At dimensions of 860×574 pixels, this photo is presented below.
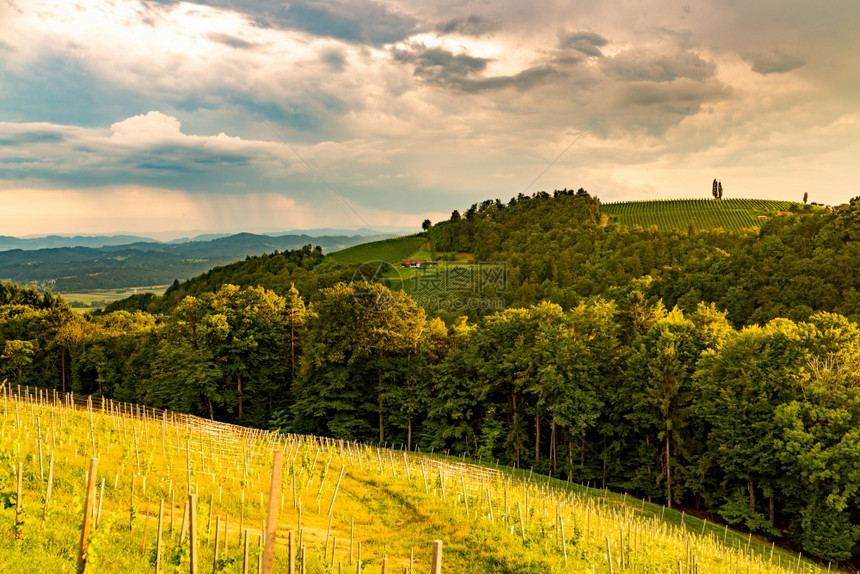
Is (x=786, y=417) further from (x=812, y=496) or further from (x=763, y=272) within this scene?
(x=763, y=272)

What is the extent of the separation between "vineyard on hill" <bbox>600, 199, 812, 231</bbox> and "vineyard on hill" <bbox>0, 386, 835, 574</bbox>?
120 meters

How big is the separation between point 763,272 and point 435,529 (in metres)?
56.0

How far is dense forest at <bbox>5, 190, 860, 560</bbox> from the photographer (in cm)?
3291

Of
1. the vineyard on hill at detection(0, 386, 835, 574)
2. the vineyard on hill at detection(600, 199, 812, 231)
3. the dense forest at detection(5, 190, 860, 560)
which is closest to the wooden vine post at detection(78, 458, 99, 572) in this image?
the vineyard on hill at detection(0, 386, 835, 574)

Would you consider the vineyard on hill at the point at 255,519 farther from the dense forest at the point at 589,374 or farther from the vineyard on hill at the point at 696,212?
the vineyard on hill at the point at 696,212

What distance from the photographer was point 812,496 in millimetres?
30625

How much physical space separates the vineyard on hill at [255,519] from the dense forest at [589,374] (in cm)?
667

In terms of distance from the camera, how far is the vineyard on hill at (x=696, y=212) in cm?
13470

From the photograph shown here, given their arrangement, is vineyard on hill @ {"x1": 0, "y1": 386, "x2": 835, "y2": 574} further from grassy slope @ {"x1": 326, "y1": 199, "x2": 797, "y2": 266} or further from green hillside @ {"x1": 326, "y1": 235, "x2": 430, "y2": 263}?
green hillside @ {"x1": 326, "y1": 235, "x2": 430, "y2": 263}

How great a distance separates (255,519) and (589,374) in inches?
1182

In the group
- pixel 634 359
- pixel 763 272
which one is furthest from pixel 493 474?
pixel 763 272

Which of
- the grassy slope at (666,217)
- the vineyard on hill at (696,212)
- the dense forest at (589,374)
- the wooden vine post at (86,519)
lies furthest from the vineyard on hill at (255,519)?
the vineyard on hill at (696,212)

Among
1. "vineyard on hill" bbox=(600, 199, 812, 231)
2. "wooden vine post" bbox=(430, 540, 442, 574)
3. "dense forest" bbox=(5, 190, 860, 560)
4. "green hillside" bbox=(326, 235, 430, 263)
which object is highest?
"vineyard on hill" bbox=(600, 199, 812, 231)

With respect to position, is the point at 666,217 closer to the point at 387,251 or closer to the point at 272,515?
the point at 387,251
